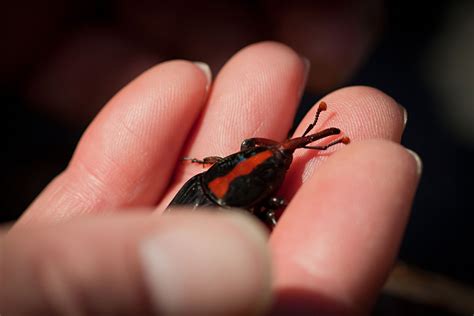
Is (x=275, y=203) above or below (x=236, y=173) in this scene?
below

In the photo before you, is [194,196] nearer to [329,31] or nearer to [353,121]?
[353,121]

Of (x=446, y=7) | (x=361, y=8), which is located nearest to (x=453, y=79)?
(x=446, y=7)

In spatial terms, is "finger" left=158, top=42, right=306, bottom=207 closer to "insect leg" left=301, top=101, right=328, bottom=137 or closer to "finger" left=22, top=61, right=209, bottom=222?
"finger" left=22, top=61, right=209, bottom=222

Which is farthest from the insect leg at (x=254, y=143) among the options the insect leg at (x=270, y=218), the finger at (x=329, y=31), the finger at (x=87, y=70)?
the finger at (x=87, y=70)

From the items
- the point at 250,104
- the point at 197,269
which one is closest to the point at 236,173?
the point at 250,104

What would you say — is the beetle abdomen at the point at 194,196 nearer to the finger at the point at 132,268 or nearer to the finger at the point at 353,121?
the finger at the point at 353,121

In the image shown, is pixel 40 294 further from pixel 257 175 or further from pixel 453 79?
pixel 453 79
